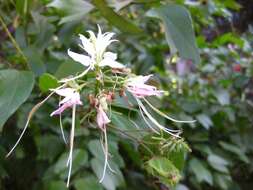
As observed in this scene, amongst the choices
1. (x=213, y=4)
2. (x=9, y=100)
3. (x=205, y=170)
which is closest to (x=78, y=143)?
(x=9, y=100)

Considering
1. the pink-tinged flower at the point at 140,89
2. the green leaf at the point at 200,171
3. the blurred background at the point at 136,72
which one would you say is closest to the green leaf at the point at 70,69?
the blurred background at the point at 136,72

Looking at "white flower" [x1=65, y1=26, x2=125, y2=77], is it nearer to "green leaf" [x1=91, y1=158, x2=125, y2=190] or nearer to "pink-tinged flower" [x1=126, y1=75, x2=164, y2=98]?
"pink-tinged flower" [x1=126, y1=75, x2=164, y2=98]

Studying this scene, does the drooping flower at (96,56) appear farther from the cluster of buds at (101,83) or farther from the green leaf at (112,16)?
the green leaf at (112,16)

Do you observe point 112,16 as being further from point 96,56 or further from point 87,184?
point 87,184

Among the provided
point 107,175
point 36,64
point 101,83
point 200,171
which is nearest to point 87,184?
point 107,175

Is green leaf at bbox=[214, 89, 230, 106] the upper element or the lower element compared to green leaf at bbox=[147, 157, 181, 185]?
lower

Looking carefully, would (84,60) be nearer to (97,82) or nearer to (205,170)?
(97,82)

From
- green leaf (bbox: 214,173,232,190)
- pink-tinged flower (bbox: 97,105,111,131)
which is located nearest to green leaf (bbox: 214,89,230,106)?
green leaf (bbox: 214,173,232,190)
